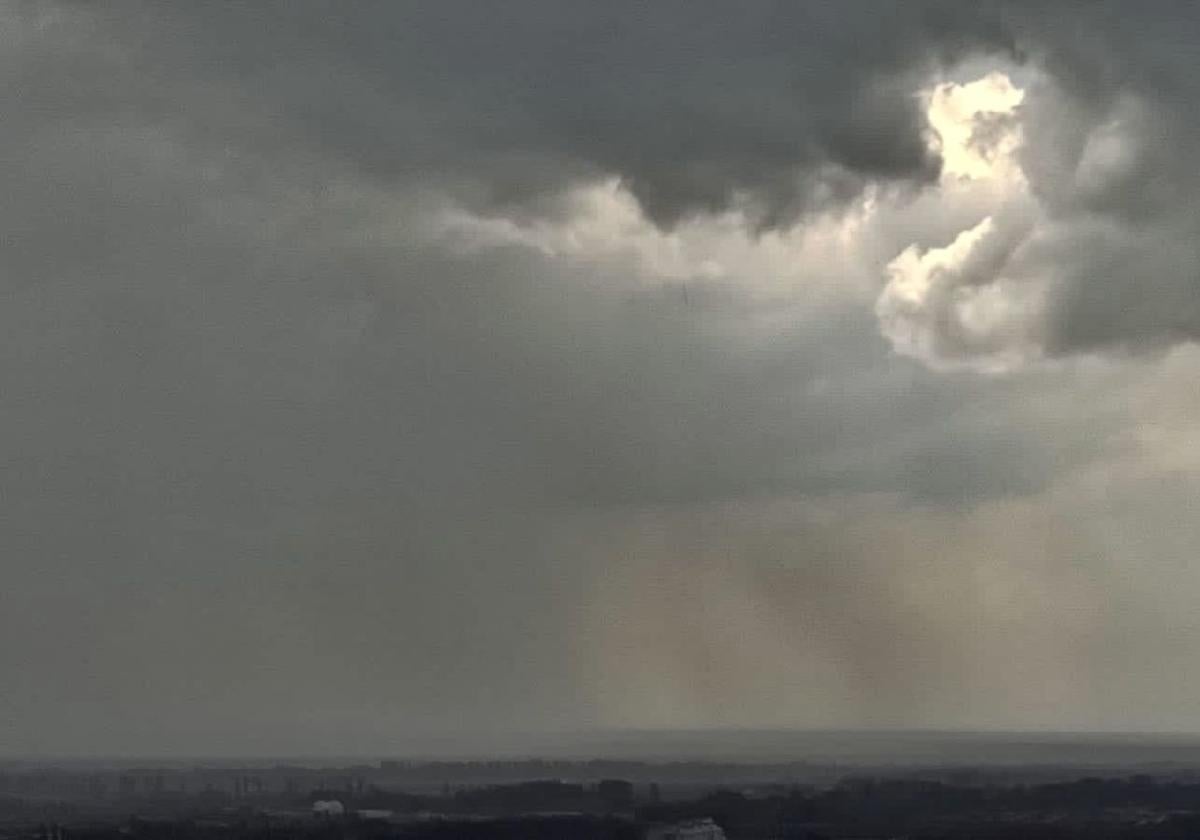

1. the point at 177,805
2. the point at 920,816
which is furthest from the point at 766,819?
the point at 177,805

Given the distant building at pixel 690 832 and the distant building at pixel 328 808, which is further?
the distant building at pixel 328 808

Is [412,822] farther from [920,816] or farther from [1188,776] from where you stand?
[1188,776]

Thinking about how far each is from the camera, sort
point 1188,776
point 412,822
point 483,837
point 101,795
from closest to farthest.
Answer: point 483,837 → point 412,822 → point 101,795 → point 1188,776

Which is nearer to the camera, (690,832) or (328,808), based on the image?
(690,832)

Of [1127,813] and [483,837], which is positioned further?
[1127,813]

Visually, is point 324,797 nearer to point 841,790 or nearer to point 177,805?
point 177,805

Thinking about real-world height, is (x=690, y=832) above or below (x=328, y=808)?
above

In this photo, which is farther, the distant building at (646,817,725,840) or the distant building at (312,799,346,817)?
the distant building at (312,799,346,817)

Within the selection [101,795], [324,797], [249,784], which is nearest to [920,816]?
[324,797]

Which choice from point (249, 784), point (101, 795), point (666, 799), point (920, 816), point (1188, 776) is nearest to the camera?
point (920, 816)
